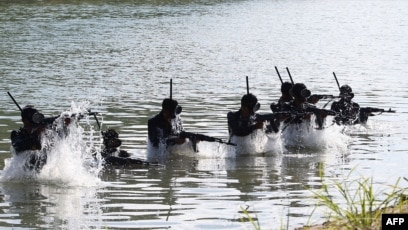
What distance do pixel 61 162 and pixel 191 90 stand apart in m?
15.0

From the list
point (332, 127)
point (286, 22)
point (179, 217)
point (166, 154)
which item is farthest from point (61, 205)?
point (286, 22)

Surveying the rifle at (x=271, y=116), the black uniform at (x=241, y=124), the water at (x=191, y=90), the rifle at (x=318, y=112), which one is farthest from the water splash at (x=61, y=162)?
the rifle at (x=318, y=112)

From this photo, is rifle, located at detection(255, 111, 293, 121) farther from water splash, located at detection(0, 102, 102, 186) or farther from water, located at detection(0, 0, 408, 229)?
water splash, located at detection(0, 102, 102, 186)

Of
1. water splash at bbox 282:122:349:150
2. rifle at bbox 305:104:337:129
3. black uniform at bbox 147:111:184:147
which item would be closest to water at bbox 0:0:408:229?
water splash at bbox 282:122:349:150

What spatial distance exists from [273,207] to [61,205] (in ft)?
11.0

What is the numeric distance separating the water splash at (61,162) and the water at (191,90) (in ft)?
0.27

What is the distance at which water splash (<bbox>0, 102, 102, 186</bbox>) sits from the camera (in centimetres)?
1898

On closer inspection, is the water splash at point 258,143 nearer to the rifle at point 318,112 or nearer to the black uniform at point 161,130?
the rifle at point 318,112

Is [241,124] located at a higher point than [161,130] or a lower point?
higher

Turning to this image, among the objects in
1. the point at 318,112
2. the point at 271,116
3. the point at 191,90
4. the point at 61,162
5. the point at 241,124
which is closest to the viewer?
the point at 61,162

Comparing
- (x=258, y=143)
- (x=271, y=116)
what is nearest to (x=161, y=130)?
(x=258, y=143)

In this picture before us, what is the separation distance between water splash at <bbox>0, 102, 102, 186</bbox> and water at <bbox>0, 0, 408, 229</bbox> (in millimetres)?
82

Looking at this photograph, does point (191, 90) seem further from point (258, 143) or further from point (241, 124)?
point (241, 124)

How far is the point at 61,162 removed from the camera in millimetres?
19406
